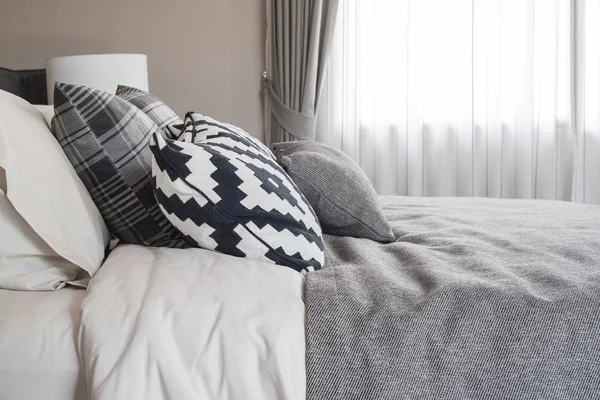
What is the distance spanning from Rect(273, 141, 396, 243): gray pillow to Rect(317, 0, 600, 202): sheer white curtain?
1.98 meters

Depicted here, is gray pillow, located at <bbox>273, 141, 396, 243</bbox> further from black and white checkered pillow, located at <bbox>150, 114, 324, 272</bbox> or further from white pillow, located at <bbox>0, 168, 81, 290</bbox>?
white pillow, located at <bbox>0, 168, 81, 290</bbox>

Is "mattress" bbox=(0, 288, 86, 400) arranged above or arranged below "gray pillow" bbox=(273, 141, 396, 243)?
below

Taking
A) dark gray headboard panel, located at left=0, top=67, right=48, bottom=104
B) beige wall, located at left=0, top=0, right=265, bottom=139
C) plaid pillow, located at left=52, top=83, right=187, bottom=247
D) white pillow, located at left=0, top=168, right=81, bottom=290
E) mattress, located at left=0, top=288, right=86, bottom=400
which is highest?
beige wall, located at left=0, top=0, right=265, bottom=139

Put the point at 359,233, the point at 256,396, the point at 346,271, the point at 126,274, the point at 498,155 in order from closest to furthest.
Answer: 1. the point at 256,396
2. the point at 126,274
3. the point at 346,271
4. the point at 359,233
5. the point at 498,155

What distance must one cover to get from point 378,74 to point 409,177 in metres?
0.56

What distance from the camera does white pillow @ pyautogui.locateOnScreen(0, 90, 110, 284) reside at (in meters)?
1.34

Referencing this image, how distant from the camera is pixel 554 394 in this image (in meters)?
1.16

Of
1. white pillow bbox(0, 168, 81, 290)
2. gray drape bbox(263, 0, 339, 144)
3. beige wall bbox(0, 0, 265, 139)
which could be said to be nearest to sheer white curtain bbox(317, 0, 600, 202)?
gray drape bbox(263, 0, 339, 144)

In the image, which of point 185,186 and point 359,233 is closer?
point 185,186

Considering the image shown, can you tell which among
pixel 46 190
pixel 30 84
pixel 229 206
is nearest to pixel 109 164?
pixel 46 190

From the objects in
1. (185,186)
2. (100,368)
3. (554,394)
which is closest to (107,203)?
(185,186)

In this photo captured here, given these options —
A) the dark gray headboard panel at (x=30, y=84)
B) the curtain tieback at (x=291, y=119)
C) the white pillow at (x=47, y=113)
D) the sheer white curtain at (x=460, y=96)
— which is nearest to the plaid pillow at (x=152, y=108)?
the white pillow at (x=47, y=113)

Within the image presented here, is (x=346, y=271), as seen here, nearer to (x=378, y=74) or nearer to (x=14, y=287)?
(x=14, y=287)

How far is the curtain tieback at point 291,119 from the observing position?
376 centimetres
